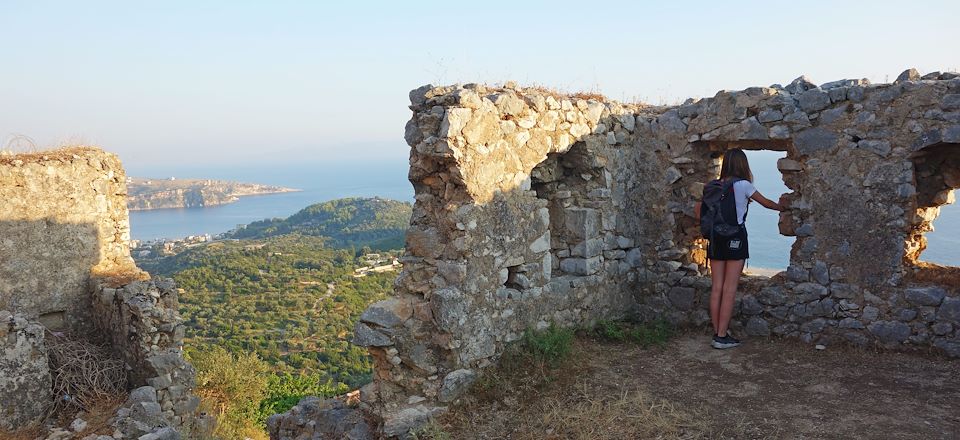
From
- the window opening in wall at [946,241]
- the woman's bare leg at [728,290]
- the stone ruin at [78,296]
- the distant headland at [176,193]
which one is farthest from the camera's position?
the distant headland at [176,193]

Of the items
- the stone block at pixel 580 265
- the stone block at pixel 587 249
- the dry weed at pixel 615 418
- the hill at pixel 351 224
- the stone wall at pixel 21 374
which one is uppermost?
the stone block at pixel 587 249

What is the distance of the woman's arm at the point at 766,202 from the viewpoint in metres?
5.20

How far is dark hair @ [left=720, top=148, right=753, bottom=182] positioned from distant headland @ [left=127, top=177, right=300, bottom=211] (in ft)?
154

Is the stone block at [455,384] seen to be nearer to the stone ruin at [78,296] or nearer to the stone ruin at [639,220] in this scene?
the stone ruin at [639,220]

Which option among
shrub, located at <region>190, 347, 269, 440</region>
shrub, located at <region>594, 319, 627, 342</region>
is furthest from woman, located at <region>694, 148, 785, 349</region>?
shrub, located at <region>190, 347, 269, 440</region>

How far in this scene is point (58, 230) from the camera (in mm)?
7559

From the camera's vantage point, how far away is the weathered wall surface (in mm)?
7238

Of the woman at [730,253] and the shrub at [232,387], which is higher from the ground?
the woman at [730,253]

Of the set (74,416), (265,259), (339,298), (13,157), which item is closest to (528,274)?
(74,416)

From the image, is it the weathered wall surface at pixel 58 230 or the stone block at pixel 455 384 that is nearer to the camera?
the stone block at pixel 455 384

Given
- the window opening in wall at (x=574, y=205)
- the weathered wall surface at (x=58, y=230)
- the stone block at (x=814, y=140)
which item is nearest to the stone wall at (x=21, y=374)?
the weathered wall surface at (x=58, y=230)

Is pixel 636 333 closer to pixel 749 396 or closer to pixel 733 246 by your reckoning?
pixel 733 246

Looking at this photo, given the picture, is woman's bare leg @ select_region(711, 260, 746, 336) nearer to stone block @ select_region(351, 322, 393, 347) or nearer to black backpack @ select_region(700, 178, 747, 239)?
black backpack @ select_region(700, 178, 747, 239)

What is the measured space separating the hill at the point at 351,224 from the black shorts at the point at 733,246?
20.2 m
